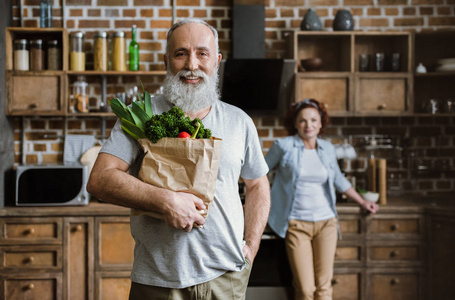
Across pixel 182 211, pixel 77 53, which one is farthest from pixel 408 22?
pixel 182 211

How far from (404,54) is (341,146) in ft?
2.83

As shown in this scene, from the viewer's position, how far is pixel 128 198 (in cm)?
121

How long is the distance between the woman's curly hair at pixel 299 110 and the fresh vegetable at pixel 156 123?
1865 mm

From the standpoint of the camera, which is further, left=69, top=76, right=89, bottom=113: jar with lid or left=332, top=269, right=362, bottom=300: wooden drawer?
left=69, top=76, right=89, bottom=113: jar with lid

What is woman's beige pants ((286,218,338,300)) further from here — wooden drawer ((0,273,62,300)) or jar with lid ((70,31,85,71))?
jar with lid ((70,31,85,71))

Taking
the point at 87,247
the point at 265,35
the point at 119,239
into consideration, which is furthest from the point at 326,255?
the point at 265,35

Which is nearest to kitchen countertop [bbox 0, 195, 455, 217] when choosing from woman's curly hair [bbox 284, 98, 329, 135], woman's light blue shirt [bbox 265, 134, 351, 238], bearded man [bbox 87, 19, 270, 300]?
woman's light blue shirt [bbox 265, 134, 351, 238]

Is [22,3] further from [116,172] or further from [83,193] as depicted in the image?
[116,172]

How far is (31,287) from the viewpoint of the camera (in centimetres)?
308

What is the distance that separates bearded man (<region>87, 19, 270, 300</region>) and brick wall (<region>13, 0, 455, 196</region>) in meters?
2.31

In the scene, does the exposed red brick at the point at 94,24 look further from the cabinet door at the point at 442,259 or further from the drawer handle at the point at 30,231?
the cabinet door at the point at 442,259

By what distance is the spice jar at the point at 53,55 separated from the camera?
342 cm

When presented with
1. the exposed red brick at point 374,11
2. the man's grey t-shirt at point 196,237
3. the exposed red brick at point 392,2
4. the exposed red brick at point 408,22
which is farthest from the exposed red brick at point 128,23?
the man's grey t-shirt at point 196,237

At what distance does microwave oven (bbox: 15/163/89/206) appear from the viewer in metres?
3.16
